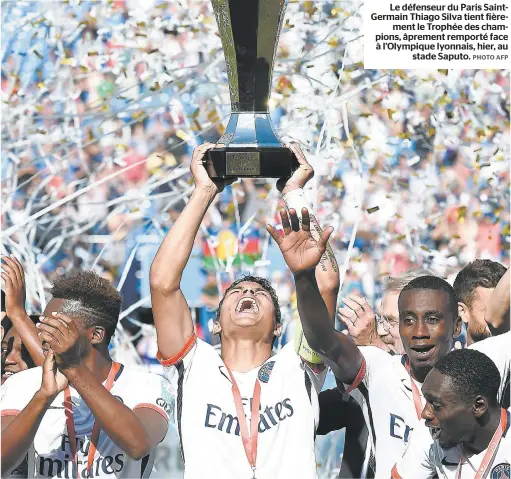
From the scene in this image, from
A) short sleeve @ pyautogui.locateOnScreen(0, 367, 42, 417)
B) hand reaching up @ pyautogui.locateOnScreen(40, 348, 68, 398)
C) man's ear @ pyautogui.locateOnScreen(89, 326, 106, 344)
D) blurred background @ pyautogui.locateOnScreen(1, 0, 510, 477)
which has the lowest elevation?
blurred background @ pyautogui.locateOnScreen(1, 0, 510, 477)

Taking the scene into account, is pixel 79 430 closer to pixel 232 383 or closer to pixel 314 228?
pixel 232 383

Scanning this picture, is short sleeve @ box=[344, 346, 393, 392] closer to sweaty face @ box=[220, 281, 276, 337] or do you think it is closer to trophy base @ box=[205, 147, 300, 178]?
sweaty face @ box=[220, 281, 276, 337]

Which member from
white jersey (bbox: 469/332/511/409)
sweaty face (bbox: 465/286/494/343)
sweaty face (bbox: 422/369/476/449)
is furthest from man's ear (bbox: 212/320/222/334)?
sweaty face (bbox: 465/286/494/343)

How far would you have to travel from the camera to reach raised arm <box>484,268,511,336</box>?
175 inches

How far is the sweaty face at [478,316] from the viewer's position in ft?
16.6

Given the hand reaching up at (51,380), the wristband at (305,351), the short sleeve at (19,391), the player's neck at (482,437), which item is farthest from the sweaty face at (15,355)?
the player's neck at (482,437)

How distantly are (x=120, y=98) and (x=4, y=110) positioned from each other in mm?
850

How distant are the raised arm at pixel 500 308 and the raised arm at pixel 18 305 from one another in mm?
1925

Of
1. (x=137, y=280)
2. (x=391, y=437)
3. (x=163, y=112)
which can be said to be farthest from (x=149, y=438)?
A: (x=163, y=112)

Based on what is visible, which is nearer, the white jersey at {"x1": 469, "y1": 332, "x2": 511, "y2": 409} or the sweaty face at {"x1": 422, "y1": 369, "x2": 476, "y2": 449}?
the sweaty face at {"x1": 422, "y1": 369, "x2": 476, "y2": 449}

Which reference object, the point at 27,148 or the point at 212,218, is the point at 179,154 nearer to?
the point at 212,218

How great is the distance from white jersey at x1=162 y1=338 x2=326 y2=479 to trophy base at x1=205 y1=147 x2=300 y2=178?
678mm

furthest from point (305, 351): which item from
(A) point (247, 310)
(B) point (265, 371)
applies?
(A) point (247, 310)

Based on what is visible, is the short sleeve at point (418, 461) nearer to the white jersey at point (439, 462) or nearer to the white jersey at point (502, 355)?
the white jersey at point (439, 462)
